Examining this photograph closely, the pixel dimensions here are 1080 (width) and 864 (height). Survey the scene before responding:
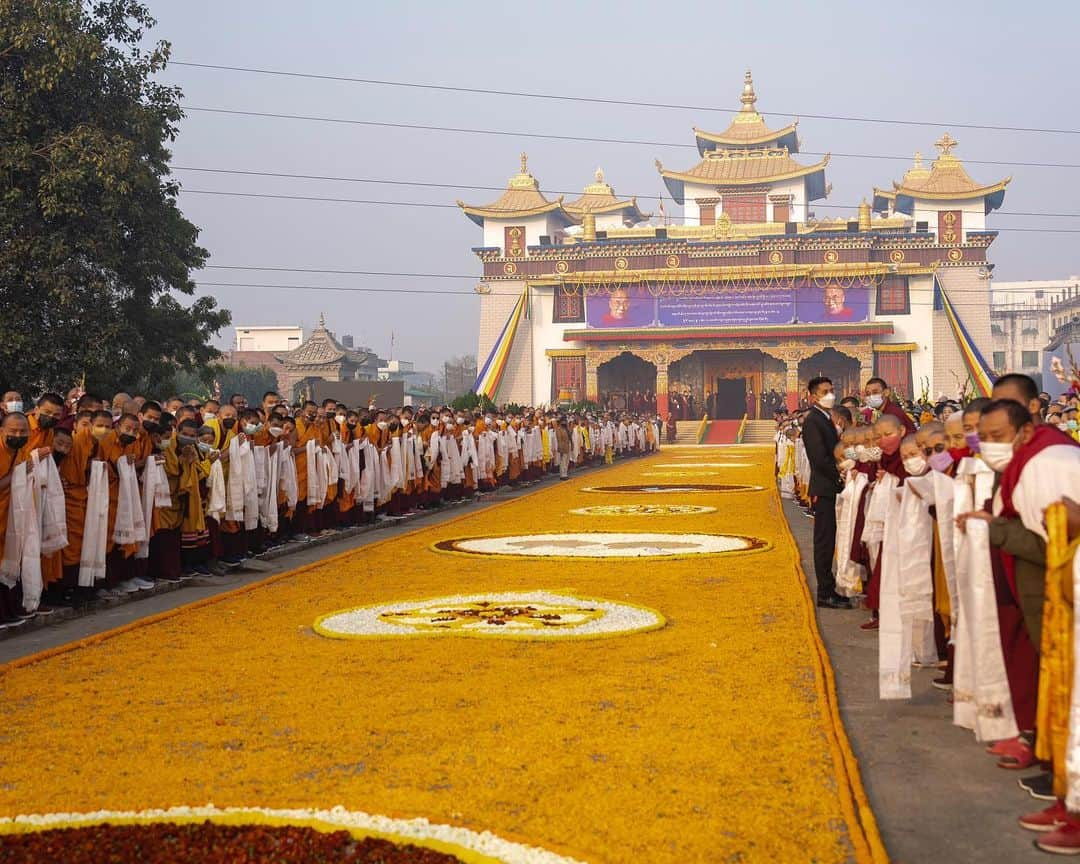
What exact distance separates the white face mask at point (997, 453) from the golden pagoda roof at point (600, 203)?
183 ft

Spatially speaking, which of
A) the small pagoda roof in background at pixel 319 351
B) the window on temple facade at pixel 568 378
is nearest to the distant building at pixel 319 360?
the small pagoda roof in background at pixel 319 351

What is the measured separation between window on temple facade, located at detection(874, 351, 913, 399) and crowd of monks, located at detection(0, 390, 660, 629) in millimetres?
36528

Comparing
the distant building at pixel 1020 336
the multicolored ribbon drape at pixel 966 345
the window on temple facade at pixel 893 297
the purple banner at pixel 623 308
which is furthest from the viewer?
the distant building at pixel 1020 336

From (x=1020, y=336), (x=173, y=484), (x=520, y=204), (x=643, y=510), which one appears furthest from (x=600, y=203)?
(x=173, y=484)

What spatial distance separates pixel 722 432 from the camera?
49.7 meters

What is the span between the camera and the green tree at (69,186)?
16094 mm

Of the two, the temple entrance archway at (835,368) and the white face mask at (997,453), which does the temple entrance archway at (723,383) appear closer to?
the temple entrance archway at (835,368)

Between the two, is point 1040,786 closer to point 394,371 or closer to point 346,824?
point 346,824

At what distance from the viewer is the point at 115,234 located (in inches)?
678

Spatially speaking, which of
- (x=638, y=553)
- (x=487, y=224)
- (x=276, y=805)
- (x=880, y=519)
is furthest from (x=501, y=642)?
(x=487, y=224)

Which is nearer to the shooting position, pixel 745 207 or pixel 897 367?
pixel 897 367

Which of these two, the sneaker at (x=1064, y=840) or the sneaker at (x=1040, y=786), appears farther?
the sneaker at (x=1040, y=786)

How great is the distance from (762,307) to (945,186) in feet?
35.7

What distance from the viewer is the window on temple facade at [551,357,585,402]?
54000mm
